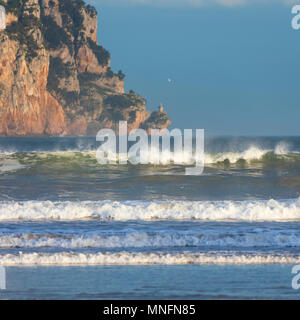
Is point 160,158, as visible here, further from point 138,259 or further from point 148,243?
point 138,259

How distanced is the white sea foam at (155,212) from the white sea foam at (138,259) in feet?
17.9

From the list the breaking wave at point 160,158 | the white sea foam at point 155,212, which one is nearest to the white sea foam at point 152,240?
the white sea foam at point 155,212

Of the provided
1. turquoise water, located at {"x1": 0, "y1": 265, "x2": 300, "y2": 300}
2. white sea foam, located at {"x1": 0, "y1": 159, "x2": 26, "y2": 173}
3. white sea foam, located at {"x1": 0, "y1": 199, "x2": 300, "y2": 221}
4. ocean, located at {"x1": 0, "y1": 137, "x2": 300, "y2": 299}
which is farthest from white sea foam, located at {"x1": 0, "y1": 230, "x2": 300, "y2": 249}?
white sea foam, located at {"x1": 0, "y1": 159, "x2": 26, "y2": 173}

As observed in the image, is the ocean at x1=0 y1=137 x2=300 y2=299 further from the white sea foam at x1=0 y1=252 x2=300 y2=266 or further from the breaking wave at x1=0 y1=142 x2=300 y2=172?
the breaking wave at x1=0 y1=142 x2=300 y2=172

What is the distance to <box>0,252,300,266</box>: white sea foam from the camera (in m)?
12.1

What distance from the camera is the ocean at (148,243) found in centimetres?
1029

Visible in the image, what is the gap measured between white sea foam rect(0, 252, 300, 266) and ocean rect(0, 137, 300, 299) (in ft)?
0.06

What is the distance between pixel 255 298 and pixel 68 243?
5550mm

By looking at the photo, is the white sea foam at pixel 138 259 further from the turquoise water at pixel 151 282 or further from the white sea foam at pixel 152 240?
the white sea foam at pixel 152 240

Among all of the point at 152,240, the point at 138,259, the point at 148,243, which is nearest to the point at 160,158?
the point at 152,240
